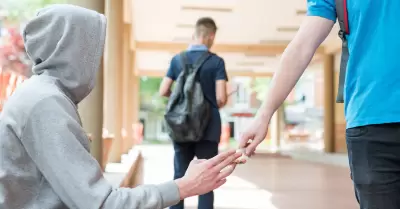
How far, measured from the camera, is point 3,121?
1187mm

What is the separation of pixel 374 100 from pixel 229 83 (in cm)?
1299

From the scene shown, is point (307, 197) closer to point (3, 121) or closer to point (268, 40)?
point (3, 121)

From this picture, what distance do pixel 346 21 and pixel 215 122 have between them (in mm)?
1978

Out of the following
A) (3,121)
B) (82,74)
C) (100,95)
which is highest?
(82,74)

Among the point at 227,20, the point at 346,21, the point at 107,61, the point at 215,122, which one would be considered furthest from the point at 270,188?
the point at 227,20

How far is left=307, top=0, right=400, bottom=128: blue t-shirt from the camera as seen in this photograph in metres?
1.21

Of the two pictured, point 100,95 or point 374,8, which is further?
point 100,95

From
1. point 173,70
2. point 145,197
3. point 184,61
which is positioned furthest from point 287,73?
point 173,70

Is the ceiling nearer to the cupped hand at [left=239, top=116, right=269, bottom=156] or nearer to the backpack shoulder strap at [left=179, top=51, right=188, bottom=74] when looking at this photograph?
the backpack shoulder strap at [left=179, top=51, right=188, bottom=74]

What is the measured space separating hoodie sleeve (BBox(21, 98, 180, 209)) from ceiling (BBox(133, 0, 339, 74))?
9954 millimetres

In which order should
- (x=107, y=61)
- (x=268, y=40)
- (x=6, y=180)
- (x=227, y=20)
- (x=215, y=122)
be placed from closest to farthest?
(x=6, y=180)
(x=215, y=122)
(x=107, y=61)
(x=227, y=20)
(x=268, y=40)

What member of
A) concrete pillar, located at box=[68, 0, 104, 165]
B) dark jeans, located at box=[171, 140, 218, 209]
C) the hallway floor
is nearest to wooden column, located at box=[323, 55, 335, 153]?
the hallway floor

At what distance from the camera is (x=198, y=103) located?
3201 mm

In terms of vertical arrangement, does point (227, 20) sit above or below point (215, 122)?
above
